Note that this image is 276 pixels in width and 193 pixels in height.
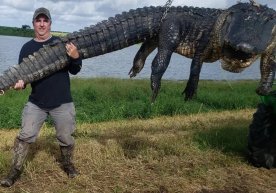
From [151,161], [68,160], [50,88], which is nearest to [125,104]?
[151,161]

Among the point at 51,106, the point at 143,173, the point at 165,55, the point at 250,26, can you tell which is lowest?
the point at 143,173

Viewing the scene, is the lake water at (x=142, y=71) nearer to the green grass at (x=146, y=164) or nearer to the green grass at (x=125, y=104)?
the green grass at (x=125, y=104)

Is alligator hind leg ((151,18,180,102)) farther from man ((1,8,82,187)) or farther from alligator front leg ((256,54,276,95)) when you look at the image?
man ((1,8,82,187))

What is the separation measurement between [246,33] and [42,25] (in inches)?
116

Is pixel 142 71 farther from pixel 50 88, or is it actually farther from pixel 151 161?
pixel 50 88

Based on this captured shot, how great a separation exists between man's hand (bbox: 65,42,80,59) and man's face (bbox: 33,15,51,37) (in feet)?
4.67

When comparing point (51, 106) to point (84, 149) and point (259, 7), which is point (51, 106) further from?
point (259, 7)

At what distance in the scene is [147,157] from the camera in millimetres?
7152

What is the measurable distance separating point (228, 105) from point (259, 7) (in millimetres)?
11810

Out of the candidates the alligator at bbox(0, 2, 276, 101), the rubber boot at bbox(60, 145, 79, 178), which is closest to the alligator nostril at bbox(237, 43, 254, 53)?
the alligator at bbox(0, 2, 276, 101)

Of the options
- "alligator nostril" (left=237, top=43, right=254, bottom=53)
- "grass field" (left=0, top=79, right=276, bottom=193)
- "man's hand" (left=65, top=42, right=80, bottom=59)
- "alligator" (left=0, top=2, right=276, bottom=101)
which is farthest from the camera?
"grass field" (left=0, top=79, right=276, bottom=193)

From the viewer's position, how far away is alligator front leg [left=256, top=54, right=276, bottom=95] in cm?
404

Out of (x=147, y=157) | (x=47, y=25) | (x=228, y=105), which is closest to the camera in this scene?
(x=47, y=25)

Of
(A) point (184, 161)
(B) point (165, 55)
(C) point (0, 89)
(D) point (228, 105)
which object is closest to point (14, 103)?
(D) point (228, 105)
